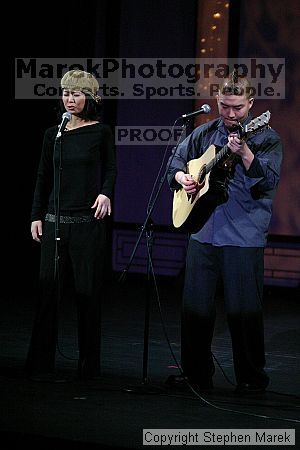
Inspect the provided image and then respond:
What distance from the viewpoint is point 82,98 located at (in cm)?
612

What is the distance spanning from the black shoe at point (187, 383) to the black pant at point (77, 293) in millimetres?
544

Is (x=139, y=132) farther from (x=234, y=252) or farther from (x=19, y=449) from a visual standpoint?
(x=19, y=449)

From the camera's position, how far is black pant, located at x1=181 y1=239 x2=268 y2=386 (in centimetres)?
577

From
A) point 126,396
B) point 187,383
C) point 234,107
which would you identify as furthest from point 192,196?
point 126,396

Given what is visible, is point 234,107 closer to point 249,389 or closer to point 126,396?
point 249,389

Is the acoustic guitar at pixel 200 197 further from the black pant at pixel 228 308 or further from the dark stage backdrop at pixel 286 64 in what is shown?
the dark stage backdrop at pixel 286 64

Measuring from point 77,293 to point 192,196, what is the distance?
38.1 inches

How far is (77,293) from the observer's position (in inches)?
244

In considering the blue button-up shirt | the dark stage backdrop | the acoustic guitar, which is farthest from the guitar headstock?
the dark stage backdrop

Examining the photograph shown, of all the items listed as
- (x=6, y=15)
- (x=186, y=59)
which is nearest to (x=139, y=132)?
(x=186, y=59)

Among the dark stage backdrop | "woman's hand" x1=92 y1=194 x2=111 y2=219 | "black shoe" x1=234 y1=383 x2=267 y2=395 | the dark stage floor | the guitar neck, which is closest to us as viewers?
the dark stage floor

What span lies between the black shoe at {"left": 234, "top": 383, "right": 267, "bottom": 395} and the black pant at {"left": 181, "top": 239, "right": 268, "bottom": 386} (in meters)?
0.02

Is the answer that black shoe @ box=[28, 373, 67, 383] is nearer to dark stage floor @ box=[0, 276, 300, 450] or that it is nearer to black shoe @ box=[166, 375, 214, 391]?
dark stage floor @ box=[0, 276, 300, 450]

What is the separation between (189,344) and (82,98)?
5.28ft
